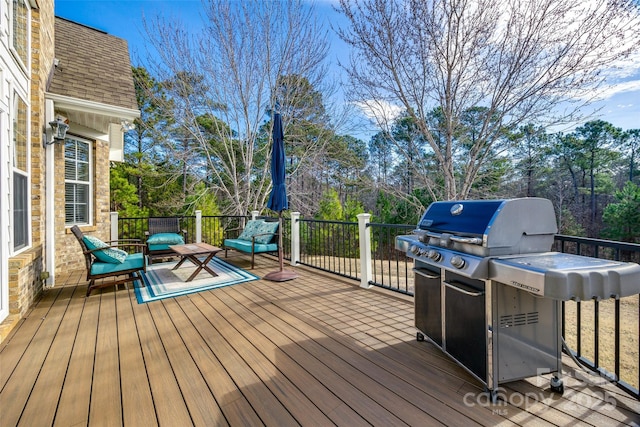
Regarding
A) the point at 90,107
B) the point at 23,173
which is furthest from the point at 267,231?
the point at 23,173

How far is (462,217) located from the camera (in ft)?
6.64

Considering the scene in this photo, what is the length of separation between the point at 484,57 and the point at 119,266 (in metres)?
8.02

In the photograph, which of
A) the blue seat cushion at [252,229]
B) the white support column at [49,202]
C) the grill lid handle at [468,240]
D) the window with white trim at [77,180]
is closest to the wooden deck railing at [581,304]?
the blue seat cushion at [252,229]

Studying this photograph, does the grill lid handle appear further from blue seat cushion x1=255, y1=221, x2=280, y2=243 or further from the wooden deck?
blue seat cushion x1=255, y1=221, x2=280, y2=243

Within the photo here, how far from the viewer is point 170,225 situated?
22.6ft

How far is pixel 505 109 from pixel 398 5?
3340mm

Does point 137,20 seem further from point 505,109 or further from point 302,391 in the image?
point 302,391

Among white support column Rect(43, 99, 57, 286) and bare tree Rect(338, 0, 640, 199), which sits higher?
bare tree Rect(338, 0, 640, 199)

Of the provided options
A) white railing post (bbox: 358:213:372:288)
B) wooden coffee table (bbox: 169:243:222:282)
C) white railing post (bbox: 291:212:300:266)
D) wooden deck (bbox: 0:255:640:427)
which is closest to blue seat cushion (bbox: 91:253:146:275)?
wooden coffee table (bbox: 169:243:222:282)

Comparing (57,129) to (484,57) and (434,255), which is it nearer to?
(434,255)

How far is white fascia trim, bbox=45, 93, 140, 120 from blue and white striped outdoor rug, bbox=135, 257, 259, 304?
2.61 m

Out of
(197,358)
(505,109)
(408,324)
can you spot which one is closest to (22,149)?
(197,358)

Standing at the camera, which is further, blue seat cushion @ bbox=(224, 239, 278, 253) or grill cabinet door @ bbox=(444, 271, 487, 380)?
blue seat cushion @ bbox=(224, 239, 278, 253)

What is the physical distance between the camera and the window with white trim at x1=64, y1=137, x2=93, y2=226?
5.27 m
